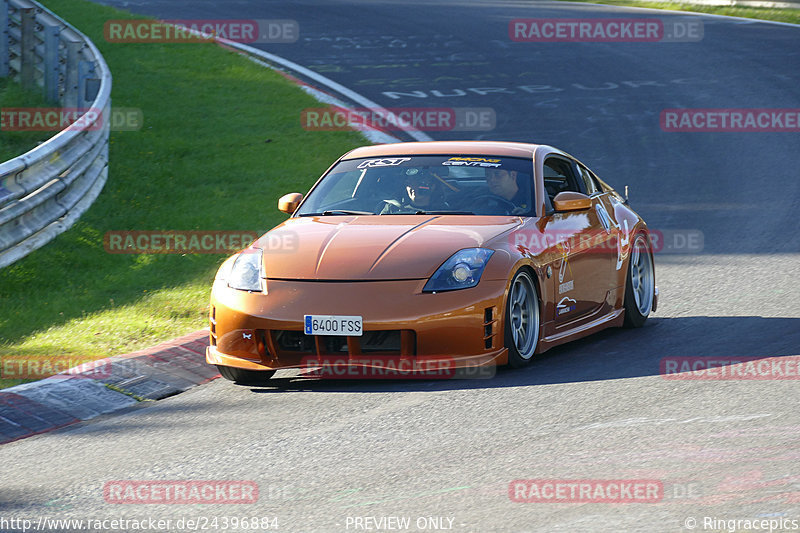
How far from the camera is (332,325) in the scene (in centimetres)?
684

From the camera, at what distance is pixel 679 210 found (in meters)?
12.5

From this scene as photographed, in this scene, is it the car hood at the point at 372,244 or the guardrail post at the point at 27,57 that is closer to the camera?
the car hood at the point at 372,244

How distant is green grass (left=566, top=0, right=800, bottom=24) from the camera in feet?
82.4

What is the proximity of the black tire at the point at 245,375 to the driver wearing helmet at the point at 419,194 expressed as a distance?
1.43 m

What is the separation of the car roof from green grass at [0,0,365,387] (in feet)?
5.71

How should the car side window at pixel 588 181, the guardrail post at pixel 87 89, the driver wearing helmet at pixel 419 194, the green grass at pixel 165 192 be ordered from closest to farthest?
the driver wearing helmet at pixel 419 194 → the green grass at pixel 165 192 → the car side window at pixel 588 181 → the guardrail post at pixel 87 89

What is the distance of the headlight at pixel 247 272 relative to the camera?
7.21 meters

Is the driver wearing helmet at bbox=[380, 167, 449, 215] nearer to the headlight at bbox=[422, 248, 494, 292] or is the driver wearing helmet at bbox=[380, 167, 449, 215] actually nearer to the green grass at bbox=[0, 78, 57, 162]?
the headlight at bbox=[422, 248, 494, 292]

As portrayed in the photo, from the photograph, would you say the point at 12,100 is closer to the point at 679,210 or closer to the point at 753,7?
the point at 679,210

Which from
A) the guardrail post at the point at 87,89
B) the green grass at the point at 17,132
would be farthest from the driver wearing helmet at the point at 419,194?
the guardrail post at the point at 87,89

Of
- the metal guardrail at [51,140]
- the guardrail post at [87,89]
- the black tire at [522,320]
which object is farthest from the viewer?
the guardrail post at [87,89]

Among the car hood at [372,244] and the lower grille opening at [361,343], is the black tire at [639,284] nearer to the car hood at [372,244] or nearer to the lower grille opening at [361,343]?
the car hood at [372,244]

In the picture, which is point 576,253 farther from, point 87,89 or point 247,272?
point 87,89

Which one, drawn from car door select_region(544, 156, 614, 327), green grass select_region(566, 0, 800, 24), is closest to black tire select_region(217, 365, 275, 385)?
car door select_region(544, 156, 614, 327)
